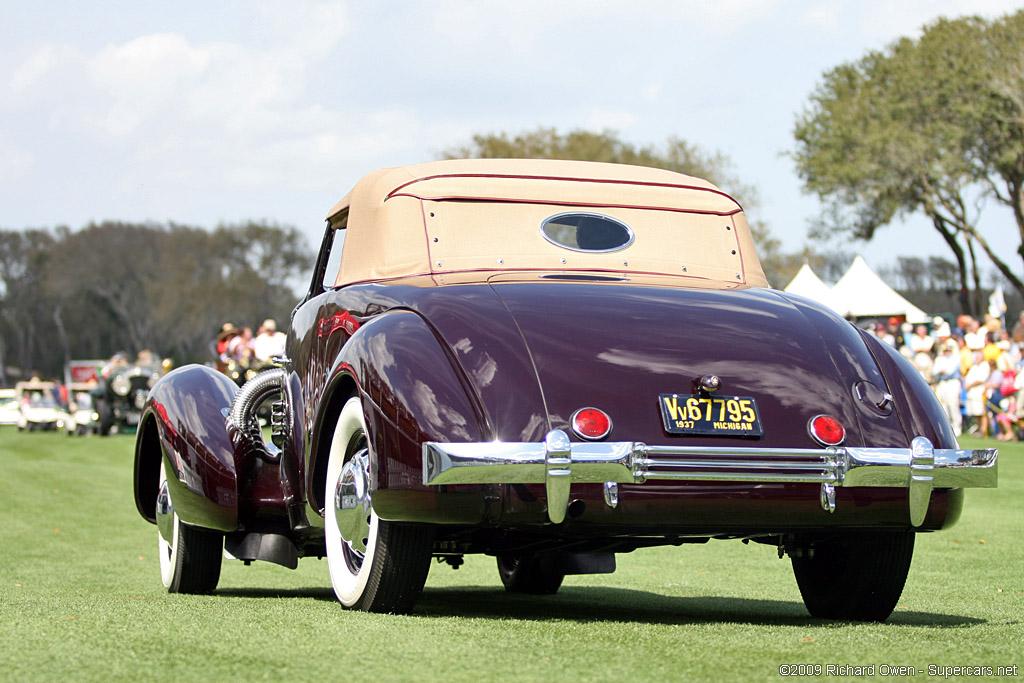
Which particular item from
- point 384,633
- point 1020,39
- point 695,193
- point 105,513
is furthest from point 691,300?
point 1020,39

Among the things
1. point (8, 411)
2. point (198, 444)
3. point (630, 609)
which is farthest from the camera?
point (8, 411)

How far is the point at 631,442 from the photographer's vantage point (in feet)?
13.8

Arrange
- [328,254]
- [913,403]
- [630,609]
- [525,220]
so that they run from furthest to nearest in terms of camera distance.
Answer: [328,254] < [630,609] < [525,220] < [913,403]

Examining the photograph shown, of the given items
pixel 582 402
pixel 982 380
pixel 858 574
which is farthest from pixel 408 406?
pixel 982 380

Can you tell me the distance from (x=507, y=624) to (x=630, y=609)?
1.39m

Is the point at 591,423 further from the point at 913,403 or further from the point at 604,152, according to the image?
the point at 604,152

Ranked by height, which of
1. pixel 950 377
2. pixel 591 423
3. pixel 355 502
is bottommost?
pixel 950 377

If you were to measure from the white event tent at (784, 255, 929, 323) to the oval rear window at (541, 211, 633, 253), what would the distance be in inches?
1134

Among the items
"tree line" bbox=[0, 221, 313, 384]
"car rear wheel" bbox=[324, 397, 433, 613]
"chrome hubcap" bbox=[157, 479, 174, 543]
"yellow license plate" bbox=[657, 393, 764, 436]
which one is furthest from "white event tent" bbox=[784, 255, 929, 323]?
"tree line" bbox=[0, 221, 313, 384]

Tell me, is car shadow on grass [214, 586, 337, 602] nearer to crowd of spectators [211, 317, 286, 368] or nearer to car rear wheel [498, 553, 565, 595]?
car rear wheel [498, 553, 565, 595]

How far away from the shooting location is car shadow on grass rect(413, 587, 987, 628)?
4984 millimetres

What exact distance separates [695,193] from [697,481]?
207 cm

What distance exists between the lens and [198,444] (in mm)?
6211

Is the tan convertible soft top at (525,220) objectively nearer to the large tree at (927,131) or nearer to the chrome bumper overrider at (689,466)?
the chrome bumper overrider at (689,466)
